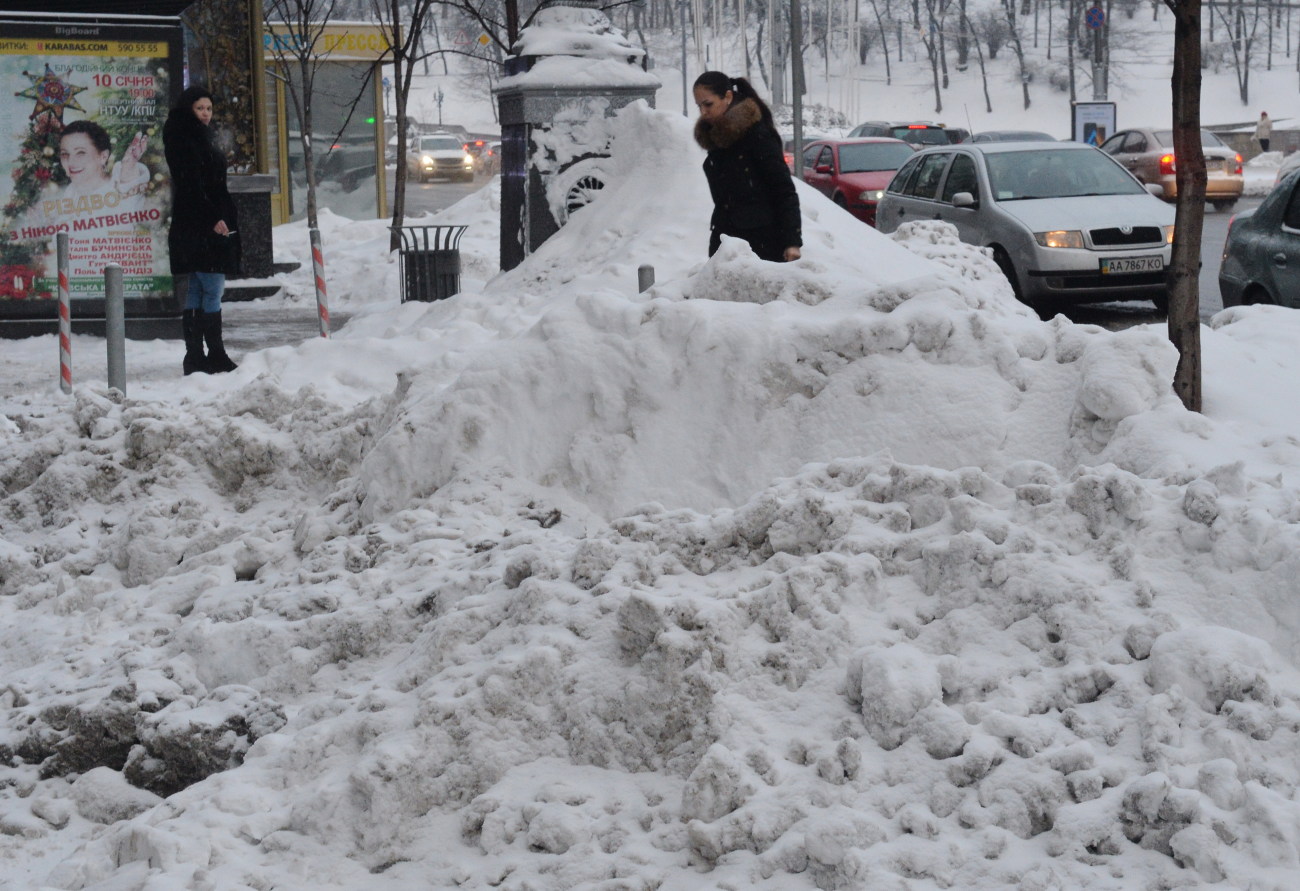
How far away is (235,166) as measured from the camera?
1666cm

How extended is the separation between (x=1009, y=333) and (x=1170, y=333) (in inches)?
37.4

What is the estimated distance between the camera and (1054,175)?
1357 cm

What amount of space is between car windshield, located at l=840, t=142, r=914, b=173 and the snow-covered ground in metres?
16.2

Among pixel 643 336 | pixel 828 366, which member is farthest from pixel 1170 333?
pixel 643 336

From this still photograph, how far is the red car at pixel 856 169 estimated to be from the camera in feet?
69.5

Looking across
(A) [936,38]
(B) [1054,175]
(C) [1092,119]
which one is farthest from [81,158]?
(A) [936,38]

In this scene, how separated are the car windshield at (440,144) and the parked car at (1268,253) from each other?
43738 mm

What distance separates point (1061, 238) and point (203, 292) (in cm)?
684

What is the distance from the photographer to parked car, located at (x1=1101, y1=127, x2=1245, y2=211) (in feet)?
85.7

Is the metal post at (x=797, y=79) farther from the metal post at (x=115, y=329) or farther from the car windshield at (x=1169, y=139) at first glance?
the metal post at (x=115, y=329)

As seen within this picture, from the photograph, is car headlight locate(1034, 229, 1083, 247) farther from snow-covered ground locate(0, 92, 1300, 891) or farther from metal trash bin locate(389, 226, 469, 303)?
snow-covered ground locate(0, 92, 1300, 891)

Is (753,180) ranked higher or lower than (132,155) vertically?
lower

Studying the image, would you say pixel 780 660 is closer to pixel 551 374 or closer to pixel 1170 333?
pixel 551 374

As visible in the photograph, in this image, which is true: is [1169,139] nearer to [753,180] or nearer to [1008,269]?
[1008,269]
